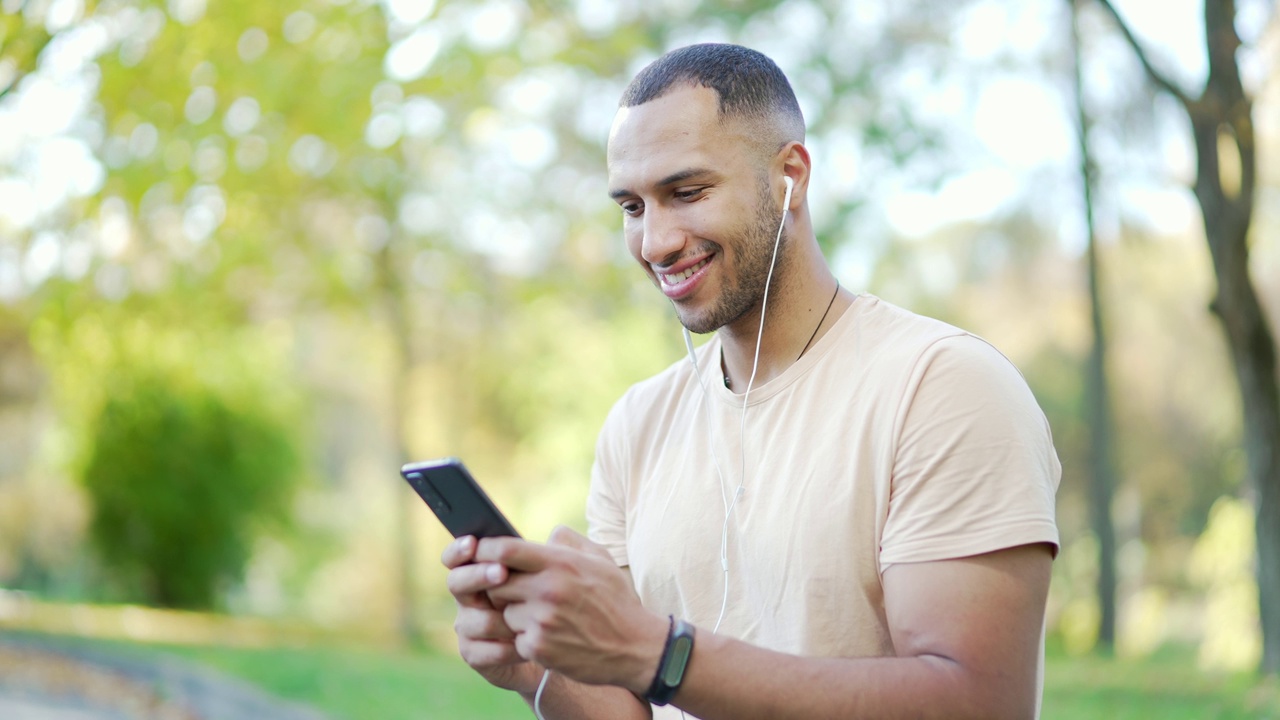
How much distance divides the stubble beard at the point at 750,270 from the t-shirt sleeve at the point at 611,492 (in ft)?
1.38

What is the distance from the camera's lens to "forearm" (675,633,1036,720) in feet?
5.77

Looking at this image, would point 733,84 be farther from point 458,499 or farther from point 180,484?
point 180,484

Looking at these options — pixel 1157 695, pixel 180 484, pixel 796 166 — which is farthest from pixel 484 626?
pixel 180 484

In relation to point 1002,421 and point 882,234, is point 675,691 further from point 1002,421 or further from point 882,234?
point 882,234

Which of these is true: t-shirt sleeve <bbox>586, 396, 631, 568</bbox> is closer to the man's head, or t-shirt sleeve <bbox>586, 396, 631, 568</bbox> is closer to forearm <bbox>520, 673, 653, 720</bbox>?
forearm <bbox>520, 673, 653, 720</bbox>

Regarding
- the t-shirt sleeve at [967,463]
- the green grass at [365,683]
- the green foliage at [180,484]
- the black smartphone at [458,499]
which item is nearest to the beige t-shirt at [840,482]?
the t-shirt sleeve at [967,463]

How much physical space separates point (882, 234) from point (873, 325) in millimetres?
10981

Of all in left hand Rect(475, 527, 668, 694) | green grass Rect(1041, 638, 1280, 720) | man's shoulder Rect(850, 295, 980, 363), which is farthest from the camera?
green grass Rect(1041, 638, 1280, 720)

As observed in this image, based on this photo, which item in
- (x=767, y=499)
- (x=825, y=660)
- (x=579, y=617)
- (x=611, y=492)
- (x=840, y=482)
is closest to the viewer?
(x=579, y=617)

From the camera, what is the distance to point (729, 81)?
223cm

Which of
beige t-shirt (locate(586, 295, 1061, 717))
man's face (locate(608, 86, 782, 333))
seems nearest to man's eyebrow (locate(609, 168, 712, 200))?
man's face (locate(608, 86, 782, 333))

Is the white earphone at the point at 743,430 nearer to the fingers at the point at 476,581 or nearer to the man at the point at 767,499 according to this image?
the man at the point at 767,499

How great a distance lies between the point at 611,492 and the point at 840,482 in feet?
2.32

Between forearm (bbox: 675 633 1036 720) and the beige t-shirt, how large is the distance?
0.18 meters
